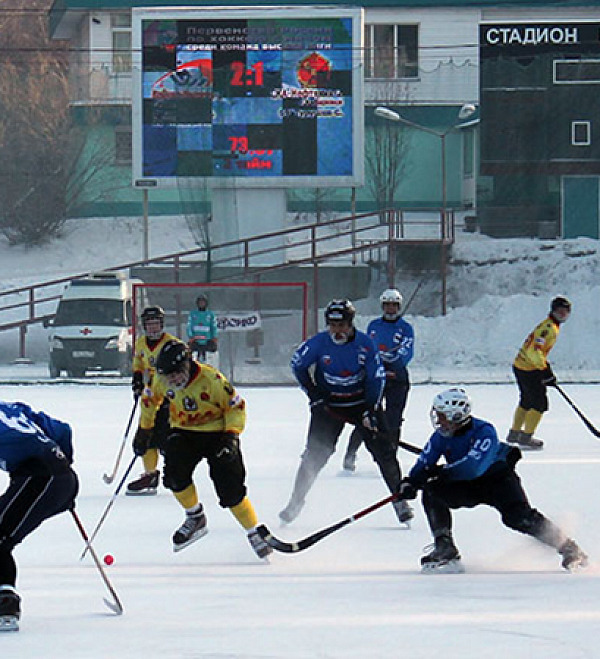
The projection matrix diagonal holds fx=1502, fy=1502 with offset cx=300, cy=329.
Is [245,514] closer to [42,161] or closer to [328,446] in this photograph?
[328,446]

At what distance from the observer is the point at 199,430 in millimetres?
7496

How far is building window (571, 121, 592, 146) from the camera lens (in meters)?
31.7

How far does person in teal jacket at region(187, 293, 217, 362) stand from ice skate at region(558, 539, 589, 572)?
44.5 ft

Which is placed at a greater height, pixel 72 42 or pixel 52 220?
pixel 72 42

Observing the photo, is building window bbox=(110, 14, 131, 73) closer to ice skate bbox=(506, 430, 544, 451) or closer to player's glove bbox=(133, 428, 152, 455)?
ice skate bbox=(506, 430, 544, 451)

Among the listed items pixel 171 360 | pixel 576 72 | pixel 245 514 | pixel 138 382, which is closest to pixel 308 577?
pixel 245 514

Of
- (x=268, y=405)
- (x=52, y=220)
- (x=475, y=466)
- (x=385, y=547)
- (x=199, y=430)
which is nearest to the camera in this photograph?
(x=475, y=466)

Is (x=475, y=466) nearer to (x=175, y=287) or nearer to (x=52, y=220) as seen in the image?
(x=175, y=287)

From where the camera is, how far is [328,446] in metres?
8.99

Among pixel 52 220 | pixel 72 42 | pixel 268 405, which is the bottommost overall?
pixel 268 405

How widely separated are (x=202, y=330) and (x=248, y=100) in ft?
21.1

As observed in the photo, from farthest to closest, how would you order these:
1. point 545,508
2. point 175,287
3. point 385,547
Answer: point 175,287 < point 545,508 < point 385,547

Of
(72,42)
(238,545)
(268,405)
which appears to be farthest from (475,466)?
(72,42)

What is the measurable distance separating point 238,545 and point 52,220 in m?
30.6
